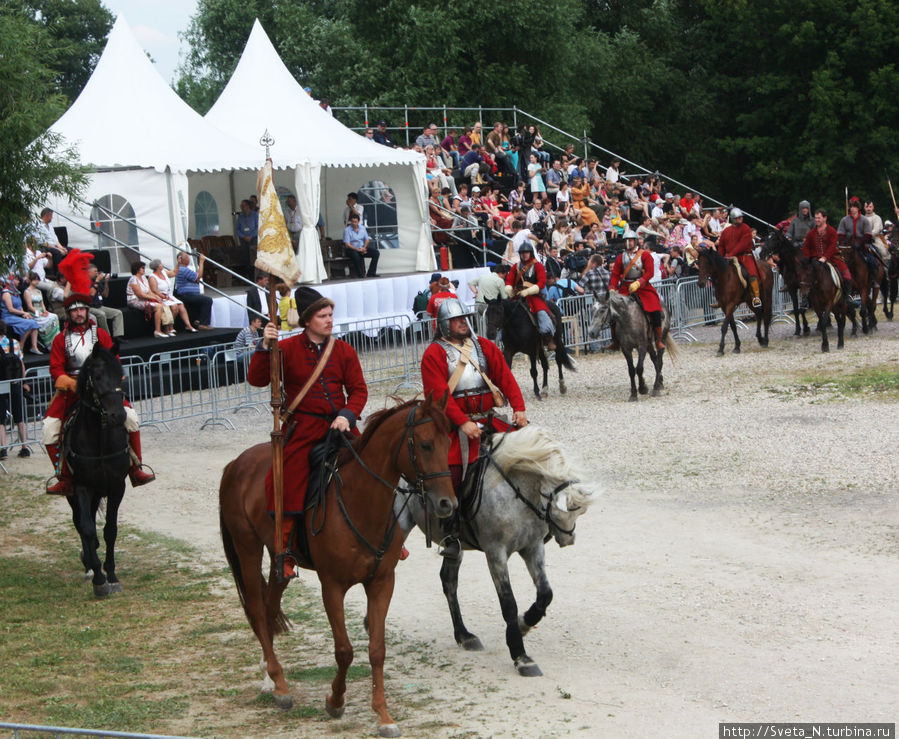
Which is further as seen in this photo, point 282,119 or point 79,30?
point 79,30

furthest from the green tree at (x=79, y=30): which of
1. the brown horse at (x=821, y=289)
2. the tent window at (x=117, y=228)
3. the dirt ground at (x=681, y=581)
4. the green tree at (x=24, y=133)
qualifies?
the green tree at (x=24, y=133)

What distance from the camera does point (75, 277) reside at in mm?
10844

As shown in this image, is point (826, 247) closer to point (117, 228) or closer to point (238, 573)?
point (117, 228)

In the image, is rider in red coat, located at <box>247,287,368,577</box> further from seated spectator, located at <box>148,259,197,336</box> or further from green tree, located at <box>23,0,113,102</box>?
green tree, located at <box>23,0,113,102</box>

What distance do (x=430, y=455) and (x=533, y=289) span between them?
12162 mm

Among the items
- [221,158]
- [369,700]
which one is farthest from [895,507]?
[221,158]

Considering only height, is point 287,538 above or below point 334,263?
below

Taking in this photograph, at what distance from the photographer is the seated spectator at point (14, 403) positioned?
16.2 m

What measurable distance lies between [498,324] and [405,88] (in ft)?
80.3

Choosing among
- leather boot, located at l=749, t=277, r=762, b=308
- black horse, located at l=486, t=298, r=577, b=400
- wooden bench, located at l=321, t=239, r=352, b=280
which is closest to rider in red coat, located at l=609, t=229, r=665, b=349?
black horse, located at l=486, t=298, r=577, b=400

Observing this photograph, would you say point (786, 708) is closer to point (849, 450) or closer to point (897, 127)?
point (849, 450)

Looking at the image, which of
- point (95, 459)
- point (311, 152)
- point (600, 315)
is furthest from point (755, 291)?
point (95, 459)

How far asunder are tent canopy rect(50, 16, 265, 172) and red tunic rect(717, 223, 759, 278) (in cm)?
939

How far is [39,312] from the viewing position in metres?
20.2
